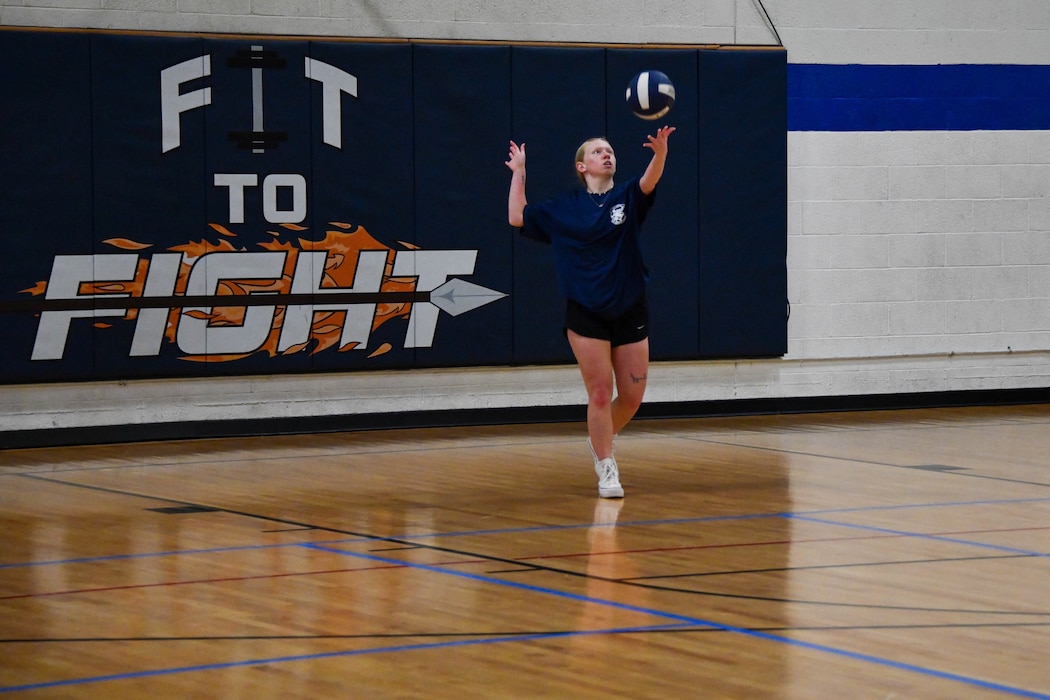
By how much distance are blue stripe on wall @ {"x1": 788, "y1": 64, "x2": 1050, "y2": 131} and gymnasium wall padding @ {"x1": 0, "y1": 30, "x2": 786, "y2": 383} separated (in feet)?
1.02

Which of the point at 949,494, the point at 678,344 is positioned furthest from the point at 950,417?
the point at 949,494

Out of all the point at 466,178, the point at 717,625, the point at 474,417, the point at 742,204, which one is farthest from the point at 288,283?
the point at 717,625

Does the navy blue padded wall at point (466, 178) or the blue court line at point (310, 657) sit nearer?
the blue court line at point (310, 657)

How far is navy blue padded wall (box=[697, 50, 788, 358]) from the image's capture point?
11.8 m

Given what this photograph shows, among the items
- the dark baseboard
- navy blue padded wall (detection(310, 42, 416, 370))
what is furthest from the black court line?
navy blue padded wall (detection(310, 42, 416, 370))

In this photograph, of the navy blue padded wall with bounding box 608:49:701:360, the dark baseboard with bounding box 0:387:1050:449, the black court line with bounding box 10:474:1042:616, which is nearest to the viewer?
A: the black court line with bounding box 10:474:1042:616

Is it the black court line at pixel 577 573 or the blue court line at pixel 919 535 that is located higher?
the blue court line at pixel 919 535

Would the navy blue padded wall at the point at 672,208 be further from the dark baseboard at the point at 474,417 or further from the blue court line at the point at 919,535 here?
the blue court line at the point at 919,535

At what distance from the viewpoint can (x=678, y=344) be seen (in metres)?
11.8

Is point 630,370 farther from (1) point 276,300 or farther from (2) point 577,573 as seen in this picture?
(1) point 276,300

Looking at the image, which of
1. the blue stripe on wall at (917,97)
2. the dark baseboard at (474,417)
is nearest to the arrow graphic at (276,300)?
the dark baseboard at (474,417)

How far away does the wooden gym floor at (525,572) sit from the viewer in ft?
13.9

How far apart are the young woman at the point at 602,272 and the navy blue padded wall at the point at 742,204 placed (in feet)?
13.5

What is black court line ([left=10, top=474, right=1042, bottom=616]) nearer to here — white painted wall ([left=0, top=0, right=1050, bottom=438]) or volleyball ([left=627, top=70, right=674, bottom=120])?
volleyball ([left=627, top=70, right=674, bottom=120])
